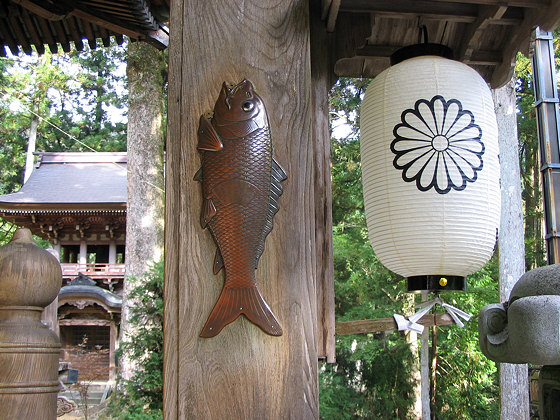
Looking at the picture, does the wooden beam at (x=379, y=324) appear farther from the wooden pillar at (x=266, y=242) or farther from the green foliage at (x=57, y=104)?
the green foliage at (x=57, y=104)

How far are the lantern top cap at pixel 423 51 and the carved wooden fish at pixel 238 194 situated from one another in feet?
3.01

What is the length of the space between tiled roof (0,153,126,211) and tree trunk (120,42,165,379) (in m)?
5.10

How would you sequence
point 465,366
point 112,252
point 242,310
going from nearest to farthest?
point 242,310 → point 465,366 → point 112,252

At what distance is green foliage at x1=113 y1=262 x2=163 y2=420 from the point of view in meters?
5.43

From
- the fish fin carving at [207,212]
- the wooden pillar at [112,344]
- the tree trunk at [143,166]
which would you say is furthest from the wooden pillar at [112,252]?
the fish fin carving at [207,212]

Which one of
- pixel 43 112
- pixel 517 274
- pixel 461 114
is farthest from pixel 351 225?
pixel 43 112

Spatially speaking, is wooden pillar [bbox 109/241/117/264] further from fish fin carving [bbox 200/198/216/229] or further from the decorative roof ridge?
fish fin carving [bbox 200/198/216/229]

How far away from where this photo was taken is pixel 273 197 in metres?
1.75

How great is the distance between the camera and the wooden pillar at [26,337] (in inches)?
50.3

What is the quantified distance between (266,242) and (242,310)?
23 cm

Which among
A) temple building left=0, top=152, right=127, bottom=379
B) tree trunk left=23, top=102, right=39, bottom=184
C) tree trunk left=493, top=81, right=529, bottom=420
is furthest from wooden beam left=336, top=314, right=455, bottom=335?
tree trunk left=23, top=102, right=39, bottom=184

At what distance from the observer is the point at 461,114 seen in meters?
2.16

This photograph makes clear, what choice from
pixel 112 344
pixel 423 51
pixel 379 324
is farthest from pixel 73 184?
pixel 423 51

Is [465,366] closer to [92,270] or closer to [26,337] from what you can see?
[26,337]
